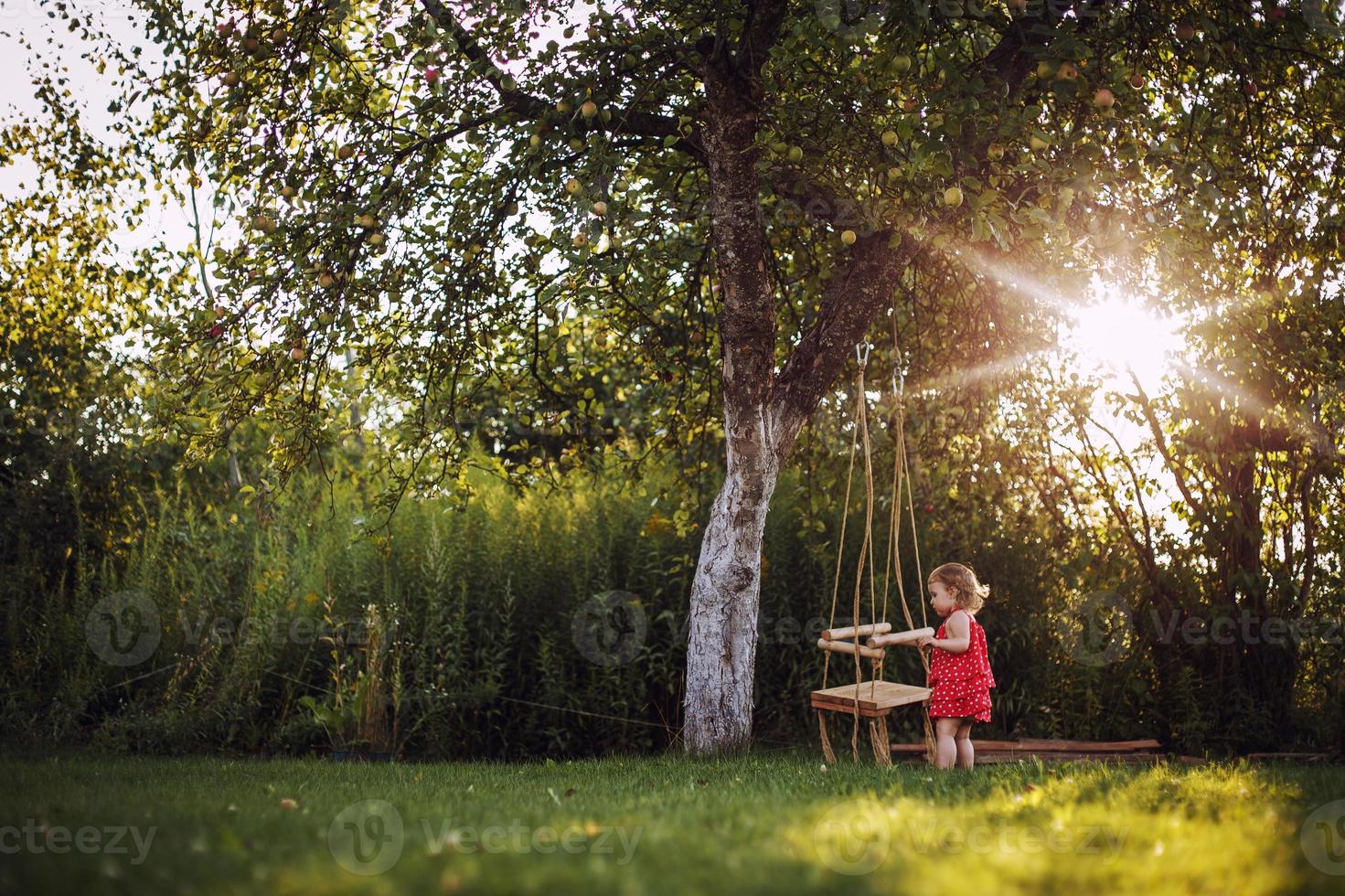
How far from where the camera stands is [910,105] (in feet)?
17.1

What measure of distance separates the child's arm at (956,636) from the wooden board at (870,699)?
0.27m

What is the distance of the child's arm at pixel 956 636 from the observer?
199 inches

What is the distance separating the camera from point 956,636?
16.9 feet

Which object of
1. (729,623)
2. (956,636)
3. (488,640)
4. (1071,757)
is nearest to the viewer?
(956,636)

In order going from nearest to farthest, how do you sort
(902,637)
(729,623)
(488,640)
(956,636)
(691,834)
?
(691,834) < (902,637) < (956,636) < (729,623) < (488,640)

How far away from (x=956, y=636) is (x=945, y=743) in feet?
1.92

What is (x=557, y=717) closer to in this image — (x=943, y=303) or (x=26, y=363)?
(x=943, y=303)

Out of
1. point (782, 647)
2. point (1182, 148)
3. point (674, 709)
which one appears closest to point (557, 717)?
point (674, 709)

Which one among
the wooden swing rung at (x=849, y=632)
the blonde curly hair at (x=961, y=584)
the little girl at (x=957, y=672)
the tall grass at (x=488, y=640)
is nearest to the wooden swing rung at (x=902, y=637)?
the wooden swing rung at (x=849, y=632)

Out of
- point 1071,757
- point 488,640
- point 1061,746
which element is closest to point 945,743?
point 1071,757

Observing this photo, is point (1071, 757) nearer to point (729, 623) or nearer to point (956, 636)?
point (956, 636)

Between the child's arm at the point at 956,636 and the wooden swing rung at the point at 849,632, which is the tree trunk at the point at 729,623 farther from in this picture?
the child's arm at the point at 956,636

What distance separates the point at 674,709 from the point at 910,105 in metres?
4.19

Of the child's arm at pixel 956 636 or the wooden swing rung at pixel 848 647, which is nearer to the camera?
the wooden swing rung at pixel 848 647
